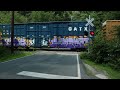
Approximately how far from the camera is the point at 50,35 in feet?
145

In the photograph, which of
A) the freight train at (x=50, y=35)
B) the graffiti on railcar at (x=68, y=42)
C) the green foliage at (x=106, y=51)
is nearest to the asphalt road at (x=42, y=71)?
the green foliage at (x=106, y=51)

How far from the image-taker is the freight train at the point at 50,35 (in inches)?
1677

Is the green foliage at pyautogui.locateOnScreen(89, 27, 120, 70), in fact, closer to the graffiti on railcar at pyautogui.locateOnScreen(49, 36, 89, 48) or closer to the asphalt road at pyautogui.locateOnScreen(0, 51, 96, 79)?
the asphalt road at pyautogui.locateOnScreen(0, 51, 96, 79)

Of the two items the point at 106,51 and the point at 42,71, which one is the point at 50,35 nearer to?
the point at 106,51

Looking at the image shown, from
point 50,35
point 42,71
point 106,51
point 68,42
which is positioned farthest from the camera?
point 50,35

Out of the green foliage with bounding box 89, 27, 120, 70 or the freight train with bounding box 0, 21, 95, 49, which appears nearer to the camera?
the green foliage with bounding box 89, 27, 120, 70

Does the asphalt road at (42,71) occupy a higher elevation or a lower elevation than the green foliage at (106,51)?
lower

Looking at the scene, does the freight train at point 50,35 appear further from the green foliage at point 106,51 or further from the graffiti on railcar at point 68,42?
Result: the green foliage at point 106,51

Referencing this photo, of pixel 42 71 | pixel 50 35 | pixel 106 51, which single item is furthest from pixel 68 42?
pixel 42 71

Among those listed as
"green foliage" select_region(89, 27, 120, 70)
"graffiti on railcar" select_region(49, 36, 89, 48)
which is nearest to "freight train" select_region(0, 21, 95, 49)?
"graffiti on railcar" select_region(49, 36, 89, 48)

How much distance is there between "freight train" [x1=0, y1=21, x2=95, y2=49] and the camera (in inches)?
1677

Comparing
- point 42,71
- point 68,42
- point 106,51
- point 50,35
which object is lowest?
point 42,71
